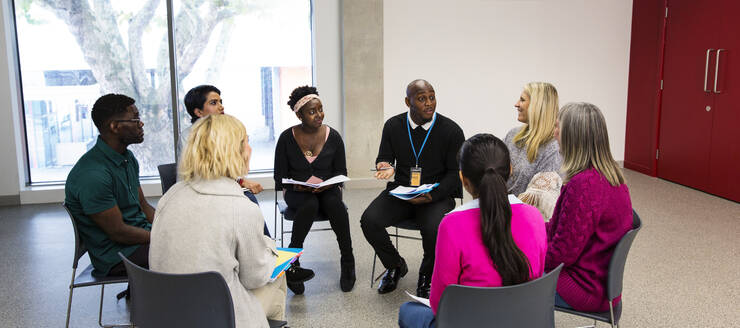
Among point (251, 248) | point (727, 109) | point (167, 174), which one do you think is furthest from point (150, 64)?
point (727, 109)

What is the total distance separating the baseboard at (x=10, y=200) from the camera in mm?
6172

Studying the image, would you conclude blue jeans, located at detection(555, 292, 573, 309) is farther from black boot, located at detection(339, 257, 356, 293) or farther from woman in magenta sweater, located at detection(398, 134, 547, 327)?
black boot, located at detection(339, 257, 356, 293)

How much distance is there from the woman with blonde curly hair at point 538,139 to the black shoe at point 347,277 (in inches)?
46.2

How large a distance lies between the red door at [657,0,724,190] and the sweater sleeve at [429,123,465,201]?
3.87 metres

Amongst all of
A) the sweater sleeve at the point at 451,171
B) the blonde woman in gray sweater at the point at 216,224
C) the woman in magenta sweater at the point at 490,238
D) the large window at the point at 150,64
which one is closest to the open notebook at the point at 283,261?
the blonde woman in gray sweater at the point at 216,224

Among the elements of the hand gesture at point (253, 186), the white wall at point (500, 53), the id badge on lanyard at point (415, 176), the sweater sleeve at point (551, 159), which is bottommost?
the hand gesture at point (253, 186)

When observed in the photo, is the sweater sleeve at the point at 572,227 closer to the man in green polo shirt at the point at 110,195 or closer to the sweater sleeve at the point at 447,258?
the sweater sleeve at the point at 447,258

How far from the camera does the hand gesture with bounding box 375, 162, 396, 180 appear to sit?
3.71m

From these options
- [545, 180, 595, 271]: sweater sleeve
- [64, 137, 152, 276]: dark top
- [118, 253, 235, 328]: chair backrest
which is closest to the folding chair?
[118, 253, 235, 328]: chair backrest

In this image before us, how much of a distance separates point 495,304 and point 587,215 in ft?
2.42

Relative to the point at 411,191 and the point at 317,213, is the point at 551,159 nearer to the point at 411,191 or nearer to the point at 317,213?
the point at 411,191

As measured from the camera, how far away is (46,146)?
650cm

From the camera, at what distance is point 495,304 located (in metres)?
1.83

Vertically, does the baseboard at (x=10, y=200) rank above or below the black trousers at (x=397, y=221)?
below
